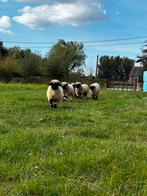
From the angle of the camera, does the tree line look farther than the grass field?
Yes

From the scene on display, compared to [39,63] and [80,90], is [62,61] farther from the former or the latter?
[80,90]

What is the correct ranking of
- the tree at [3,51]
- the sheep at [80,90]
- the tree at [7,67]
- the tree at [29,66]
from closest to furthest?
the sheep at [80,90] → the tree at [7,67] → the tree at [29,66] → the tree at [3,51]

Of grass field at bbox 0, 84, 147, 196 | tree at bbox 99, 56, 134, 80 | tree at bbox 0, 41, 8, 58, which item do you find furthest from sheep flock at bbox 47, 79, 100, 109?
tree at bbox 99, 56, 134, 80

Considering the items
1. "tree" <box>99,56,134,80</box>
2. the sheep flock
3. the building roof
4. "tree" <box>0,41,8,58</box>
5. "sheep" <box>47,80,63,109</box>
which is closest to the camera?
"sheep" <box>47,80,63,109</box>

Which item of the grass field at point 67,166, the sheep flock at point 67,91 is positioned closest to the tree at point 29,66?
the sheep flock at point 67,91

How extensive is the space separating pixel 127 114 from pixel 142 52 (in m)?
82.0

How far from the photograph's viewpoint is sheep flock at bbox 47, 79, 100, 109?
2169 cm

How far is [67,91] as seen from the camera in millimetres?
29234

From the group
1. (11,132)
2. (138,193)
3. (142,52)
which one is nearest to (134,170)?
(138,193)

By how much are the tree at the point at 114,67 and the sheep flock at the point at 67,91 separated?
107m

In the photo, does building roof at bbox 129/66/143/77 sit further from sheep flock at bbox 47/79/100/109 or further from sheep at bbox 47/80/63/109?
sheep at bbox 47/80/63/109

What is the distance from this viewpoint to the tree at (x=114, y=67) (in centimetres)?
14025

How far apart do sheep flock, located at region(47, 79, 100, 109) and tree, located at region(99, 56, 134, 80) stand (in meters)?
107

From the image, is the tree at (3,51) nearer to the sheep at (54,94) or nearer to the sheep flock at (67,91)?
the sheep flock at (67,91)
